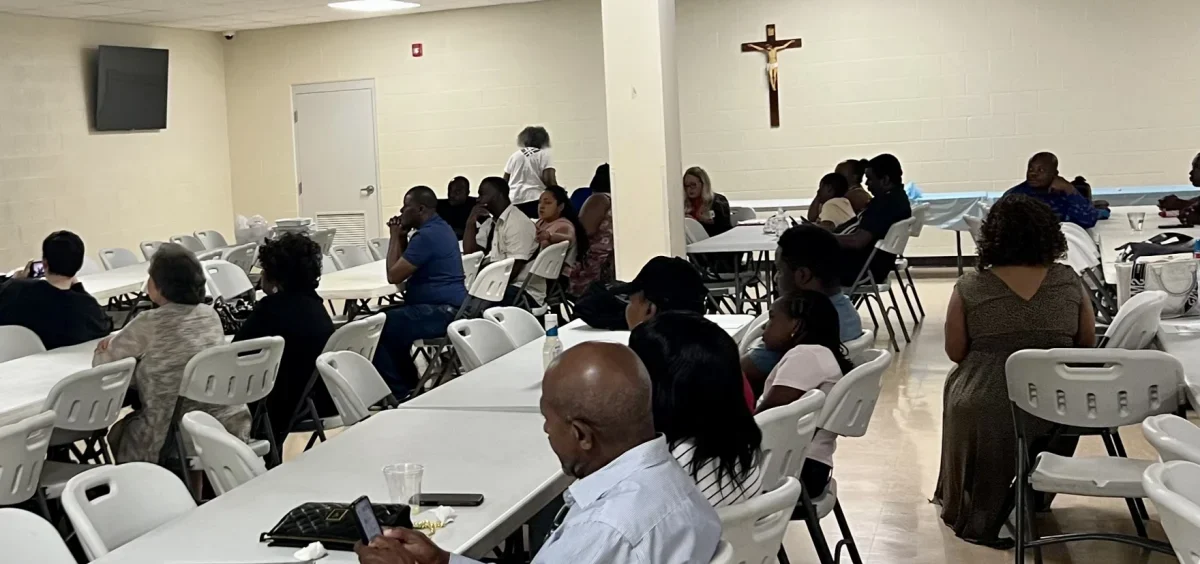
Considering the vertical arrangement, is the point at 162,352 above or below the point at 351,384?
above

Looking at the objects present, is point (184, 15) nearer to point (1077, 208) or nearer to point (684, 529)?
point (1077, 208)

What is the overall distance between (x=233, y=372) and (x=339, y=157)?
28.6ft

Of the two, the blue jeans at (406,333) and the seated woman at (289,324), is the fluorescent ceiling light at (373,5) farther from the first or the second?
the seated woman at (289,324)

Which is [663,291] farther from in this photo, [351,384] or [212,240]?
[212,240]

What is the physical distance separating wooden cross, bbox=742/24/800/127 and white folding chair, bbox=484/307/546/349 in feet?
21.1

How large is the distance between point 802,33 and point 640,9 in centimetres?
533

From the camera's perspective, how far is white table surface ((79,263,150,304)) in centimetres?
675

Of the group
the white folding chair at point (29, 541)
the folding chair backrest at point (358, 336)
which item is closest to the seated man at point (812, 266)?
the folding chair backrest at point (358, 336)

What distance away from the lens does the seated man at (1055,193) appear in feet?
24.3

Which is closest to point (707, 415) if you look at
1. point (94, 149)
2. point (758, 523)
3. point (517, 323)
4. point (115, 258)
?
point (758, 523)

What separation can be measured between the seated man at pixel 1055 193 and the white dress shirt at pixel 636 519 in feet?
19.4

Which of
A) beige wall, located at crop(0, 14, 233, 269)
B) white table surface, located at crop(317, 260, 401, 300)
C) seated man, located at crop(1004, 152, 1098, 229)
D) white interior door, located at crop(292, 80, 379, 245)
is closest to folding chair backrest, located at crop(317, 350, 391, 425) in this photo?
white table surface, located at crop(317, 260, 401, 300)

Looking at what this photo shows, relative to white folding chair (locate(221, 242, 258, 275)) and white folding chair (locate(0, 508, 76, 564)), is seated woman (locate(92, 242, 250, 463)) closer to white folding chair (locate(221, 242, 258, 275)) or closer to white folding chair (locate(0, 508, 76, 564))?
white folding chair (locate(0, 508, 76, 564))

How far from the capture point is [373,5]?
11.3 metres
